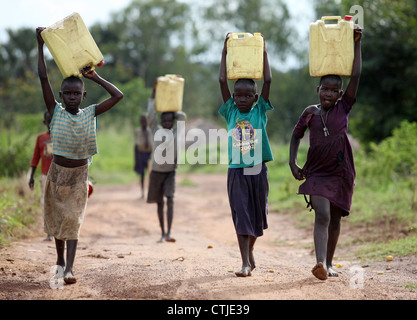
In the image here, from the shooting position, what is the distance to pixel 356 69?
426cm

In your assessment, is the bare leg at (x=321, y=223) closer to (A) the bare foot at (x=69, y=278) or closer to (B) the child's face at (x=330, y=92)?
(B) the child's face at (x=330, y=92)

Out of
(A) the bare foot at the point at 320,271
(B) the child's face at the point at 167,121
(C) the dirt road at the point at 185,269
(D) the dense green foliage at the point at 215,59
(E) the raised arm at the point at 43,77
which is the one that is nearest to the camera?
(C) the dirt road at the point at 185,269

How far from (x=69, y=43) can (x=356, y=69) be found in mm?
2378

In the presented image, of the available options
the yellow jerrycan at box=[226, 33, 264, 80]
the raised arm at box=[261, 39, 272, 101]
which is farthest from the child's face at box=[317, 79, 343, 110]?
the yellow jerrycan at box=[226, 33, 264, 80]

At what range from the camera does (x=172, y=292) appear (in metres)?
3.66

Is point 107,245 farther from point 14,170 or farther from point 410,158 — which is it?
point 410,158

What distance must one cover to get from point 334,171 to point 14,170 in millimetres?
7278

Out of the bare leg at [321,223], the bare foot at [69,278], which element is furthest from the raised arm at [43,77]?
the bare leg at [321,223]

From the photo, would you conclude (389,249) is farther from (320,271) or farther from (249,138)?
(249,138)

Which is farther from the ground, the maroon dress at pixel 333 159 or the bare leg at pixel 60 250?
the maroon dress at pixel 333 159

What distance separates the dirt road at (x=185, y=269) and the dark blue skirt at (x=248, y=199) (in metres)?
0.43

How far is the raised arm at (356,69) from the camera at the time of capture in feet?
13.8

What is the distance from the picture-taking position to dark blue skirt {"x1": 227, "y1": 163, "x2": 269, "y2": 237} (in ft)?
14.2

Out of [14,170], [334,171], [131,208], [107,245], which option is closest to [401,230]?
[334,171]
